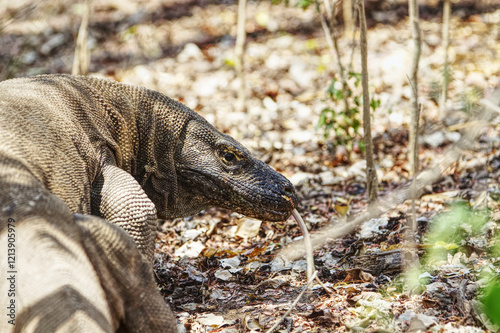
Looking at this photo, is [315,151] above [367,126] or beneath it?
beneath

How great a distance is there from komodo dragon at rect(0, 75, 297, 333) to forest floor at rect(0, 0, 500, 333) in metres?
0.56

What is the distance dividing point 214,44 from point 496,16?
17.2 feet

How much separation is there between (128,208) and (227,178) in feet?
3.55

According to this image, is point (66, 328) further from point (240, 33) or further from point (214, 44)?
point (214, 44)

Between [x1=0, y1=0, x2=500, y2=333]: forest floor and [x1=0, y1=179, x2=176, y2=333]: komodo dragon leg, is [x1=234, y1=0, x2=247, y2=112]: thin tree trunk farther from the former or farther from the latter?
[x1=0, y1=179, x2=176, y2=333]: komodo dragon leg

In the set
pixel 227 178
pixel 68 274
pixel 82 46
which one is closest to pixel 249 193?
pixel 227 178

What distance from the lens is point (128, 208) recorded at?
142 inches

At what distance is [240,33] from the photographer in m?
8.55

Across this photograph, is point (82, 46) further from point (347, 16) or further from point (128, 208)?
point (347, 16)

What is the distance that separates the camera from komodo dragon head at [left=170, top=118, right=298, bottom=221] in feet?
14.6

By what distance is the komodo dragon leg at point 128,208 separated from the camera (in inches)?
141

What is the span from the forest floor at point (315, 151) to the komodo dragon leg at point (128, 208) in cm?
59

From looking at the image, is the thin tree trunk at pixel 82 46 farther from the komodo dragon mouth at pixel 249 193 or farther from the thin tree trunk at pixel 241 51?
the komodo dragon mouth at pixel 249 193

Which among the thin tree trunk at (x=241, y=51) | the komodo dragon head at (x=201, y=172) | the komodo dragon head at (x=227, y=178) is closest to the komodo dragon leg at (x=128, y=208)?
the komodo dragon head at (x=201, y=172)
